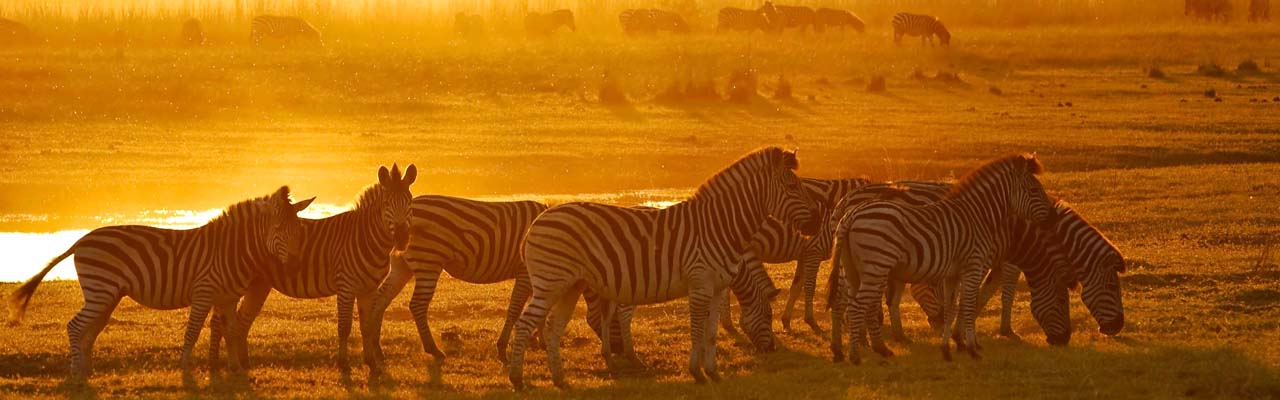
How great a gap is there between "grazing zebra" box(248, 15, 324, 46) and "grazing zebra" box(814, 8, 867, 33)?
49.9 ft

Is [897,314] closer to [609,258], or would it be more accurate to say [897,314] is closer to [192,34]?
[609,258]

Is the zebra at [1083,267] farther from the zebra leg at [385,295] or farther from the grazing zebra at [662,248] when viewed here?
the zebra leg at [385,295]

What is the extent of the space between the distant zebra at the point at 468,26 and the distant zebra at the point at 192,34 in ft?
24.6

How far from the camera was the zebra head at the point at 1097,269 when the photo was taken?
42.2 ft

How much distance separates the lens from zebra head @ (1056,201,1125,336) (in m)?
12.9

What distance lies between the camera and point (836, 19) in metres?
47.8

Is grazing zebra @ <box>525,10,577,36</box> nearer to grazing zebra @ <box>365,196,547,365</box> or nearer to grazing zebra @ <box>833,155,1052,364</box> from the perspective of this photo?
grazing zebra @ <box>365,196,547,365</box>

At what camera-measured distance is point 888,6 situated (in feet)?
185

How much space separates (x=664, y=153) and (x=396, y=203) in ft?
51.7

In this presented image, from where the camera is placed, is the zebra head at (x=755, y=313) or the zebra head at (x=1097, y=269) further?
the zebra head at (x=1097, y=269)

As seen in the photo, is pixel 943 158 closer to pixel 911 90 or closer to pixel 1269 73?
pixel 911 90

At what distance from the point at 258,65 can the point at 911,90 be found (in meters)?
15.0

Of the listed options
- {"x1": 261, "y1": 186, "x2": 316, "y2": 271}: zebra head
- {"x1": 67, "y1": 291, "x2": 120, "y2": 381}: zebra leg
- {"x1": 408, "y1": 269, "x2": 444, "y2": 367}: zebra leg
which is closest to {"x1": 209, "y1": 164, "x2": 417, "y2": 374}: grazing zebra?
{"x1": 261, "y1": 186, "x2": 316, "y2": 271}: zebra head

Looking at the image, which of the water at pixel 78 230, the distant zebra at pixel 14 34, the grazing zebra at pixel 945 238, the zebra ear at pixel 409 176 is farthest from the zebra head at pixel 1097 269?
the distant zebra at pixel 14 34
